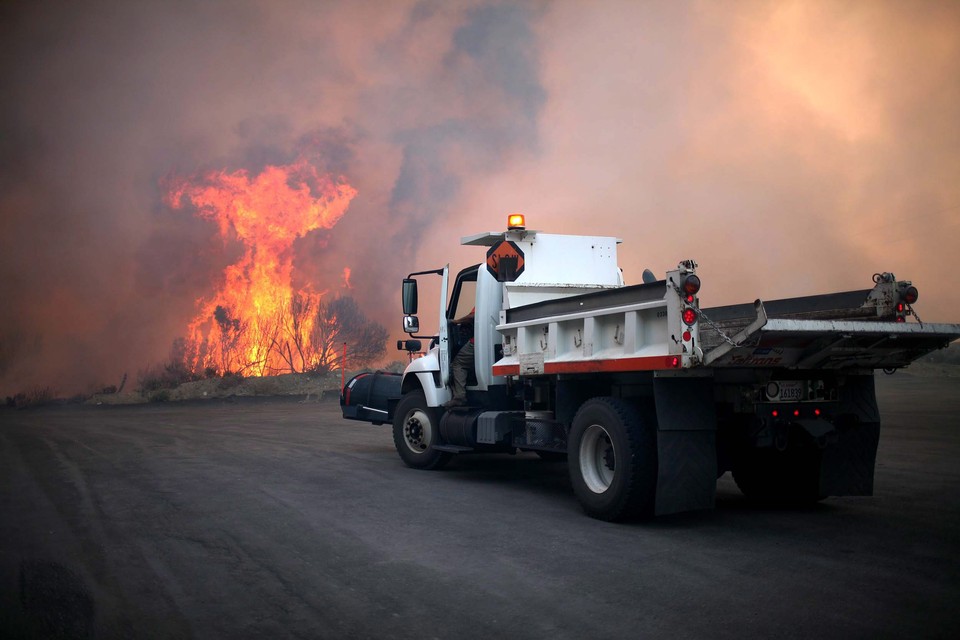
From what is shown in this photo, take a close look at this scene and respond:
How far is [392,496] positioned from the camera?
840 centimetres

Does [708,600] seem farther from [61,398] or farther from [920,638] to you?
[61,398]

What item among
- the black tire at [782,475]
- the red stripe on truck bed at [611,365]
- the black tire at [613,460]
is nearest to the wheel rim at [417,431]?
the red stripe on truck bed at [611,365]

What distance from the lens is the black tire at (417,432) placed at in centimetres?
1057

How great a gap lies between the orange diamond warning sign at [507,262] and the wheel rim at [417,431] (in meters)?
2.56

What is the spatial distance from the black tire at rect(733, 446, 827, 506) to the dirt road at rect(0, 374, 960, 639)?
26cm

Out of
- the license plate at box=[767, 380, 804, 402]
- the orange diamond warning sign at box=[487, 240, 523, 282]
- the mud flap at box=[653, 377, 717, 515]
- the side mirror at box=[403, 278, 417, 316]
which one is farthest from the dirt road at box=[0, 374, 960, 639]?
the orange diamond warning sign at box=[487, 240, 523, 282]

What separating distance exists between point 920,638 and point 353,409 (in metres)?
10.0

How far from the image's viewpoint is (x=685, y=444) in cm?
656

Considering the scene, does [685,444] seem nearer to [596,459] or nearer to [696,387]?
[696,387]

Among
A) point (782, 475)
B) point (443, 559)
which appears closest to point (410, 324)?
point (782, 475)

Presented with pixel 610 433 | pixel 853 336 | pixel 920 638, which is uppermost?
pixel 853 336

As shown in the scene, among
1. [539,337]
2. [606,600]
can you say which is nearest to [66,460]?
[539,337]

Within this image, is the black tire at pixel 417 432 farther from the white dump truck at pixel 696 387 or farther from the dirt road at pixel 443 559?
the white dump truck at pixel 696 387

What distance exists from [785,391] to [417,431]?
5817 millimetres
